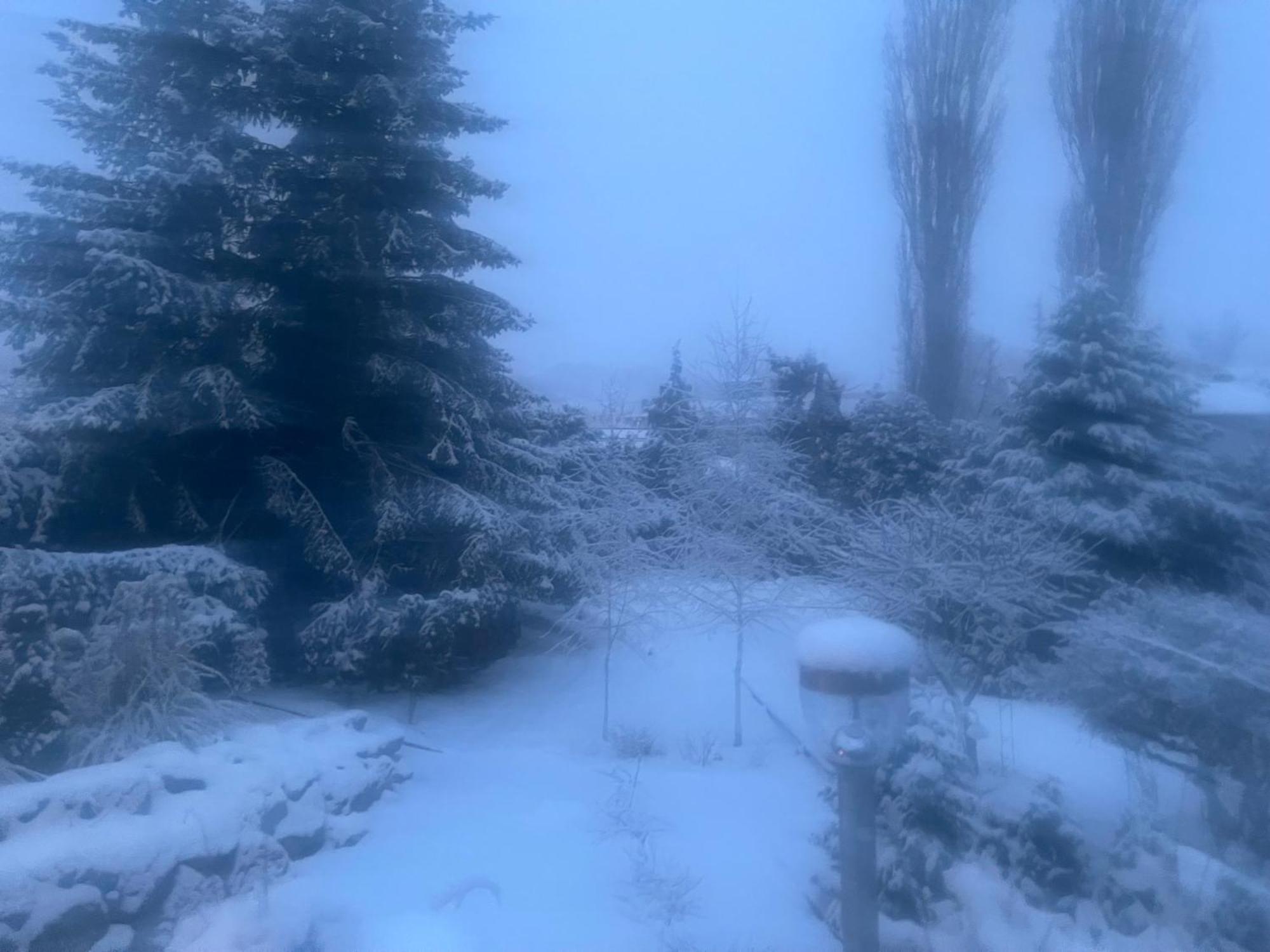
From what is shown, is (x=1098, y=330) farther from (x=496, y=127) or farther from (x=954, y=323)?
(x=496, y=127)

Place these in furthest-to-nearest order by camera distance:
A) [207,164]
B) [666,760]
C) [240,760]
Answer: [207,164], [666,760], [240,760]

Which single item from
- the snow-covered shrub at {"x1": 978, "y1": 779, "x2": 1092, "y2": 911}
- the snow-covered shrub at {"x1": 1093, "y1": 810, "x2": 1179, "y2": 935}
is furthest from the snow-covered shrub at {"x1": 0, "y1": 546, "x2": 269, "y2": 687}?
the snow-covered shrub at {"x1": 1093, "y1": 810, "x2": 1179, "y2": 935}

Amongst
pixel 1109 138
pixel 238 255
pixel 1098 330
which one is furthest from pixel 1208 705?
pixel 238 255

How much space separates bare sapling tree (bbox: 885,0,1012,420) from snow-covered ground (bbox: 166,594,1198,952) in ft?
5.93

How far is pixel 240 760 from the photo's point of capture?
4062 mm

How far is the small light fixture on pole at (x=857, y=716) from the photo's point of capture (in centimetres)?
224

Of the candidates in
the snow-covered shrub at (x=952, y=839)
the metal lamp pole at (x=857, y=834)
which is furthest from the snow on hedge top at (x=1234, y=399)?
the metal lamp pole at (x=857, y=834)

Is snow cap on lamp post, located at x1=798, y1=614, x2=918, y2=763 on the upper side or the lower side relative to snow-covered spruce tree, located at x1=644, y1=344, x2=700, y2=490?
lower

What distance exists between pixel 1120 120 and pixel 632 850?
4254mm

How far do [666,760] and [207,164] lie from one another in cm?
495

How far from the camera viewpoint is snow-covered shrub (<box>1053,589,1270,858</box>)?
3.16 meters

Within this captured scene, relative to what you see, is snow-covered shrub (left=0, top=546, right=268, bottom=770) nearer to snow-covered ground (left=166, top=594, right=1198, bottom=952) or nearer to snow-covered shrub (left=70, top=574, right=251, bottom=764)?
snow-covered shrub (left=70, top=574, right=251, bottom=764)

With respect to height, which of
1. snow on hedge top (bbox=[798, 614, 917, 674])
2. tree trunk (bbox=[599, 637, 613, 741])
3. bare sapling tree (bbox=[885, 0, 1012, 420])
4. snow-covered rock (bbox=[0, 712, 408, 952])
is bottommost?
tree trunk (bbox=[599, 637, 613, 741])

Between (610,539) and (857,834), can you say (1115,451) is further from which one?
(610,539)
